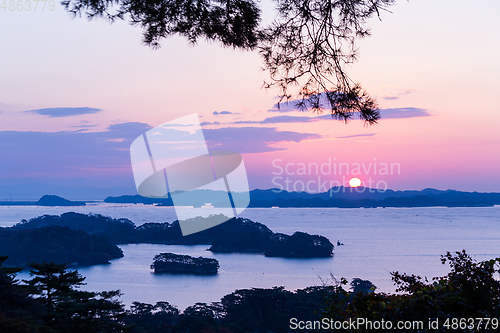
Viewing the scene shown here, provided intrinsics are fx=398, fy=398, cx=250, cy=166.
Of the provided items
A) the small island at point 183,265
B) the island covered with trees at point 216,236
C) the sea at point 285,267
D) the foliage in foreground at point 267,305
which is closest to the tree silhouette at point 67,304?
the foliage in foreground at point 267,305

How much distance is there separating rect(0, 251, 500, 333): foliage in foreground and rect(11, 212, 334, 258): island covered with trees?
28193 millimetres

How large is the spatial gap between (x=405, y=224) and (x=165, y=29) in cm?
8745

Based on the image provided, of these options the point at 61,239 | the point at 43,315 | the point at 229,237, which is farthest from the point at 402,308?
the point at 229,237

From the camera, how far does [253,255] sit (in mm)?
50469

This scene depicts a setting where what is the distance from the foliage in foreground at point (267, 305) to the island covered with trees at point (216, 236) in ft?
92.5

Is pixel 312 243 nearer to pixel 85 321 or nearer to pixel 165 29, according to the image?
pixel 85 321

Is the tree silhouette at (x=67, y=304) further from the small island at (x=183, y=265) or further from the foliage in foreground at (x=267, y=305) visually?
the small island at (x=183, y=265)

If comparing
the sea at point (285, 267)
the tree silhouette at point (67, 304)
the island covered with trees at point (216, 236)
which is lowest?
the sea at point (285, 267)

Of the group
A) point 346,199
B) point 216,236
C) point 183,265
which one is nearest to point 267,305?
point 183,265

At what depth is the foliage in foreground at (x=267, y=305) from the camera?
2672 mm

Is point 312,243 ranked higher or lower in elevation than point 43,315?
lower

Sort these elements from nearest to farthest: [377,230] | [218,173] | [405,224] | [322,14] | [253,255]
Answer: [322,14], [218,173], [253,255], [377,230], [405,224]

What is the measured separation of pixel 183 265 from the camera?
130 feet

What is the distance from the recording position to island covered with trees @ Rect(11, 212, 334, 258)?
155 ft
